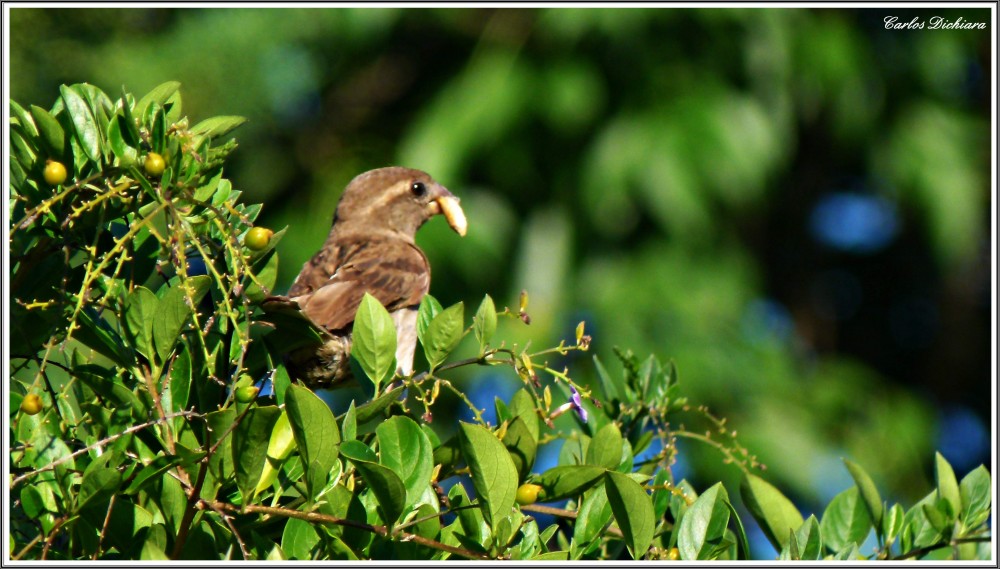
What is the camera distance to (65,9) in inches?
232

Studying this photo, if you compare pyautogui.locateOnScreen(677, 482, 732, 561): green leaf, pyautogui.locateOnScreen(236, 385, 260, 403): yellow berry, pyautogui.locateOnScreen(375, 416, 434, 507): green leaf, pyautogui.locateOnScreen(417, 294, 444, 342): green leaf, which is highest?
pyautogui.locateOnScreen(417, 294, 444, 342): green leaf

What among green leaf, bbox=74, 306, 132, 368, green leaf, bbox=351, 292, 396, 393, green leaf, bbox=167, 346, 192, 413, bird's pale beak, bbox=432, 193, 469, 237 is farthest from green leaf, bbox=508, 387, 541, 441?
bird's pale beak, bbox=432, 193, 469, 237

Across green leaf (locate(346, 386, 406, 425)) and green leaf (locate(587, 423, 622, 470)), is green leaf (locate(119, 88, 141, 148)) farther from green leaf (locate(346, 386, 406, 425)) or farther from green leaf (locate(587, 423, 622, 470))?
green leaf (locate(587, 423, 622, 470))

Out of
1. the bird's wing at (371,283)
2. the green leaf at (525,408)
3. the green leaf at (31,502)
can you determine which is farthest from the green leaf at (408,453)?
the bird's wing at (371,283)

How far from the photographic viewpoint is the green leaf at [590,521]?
6.89ft

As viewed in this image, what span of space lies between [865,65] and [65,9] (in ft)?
17.9

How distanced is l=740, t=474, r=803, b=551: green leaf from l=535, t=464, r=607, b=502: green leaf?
21.0 inches

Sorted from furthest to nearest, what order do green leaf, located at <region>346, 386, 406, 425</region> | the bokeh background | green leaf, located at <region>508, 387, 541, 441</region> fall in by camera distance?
the bokeh background → green leaf, located at <region>508, 387, 541, 441</region> → green leaf, located at <region>346, 386, 406, 425</region>

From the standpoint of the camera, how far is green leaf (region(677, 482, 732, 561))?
83.5 inches

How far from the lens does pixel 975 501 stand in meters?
2.43

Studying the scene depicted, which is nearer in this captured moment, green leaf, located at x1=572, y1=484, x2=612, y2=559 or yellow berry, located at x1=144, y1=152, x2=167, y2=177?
yellow berry, located at x1=144, y1=152, x2=167, y2=177

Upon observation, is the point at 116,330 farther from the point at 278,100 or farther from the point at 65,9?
the point at 278,100

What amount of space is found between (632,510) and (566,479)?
21 centimetres

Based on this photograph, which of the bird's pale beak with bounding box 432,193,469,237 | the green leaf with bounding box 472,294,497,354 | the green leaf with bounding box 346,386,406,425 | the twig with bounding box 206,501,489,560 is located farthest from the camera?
the bird's pale beak with bounding box 432,193,469,237
